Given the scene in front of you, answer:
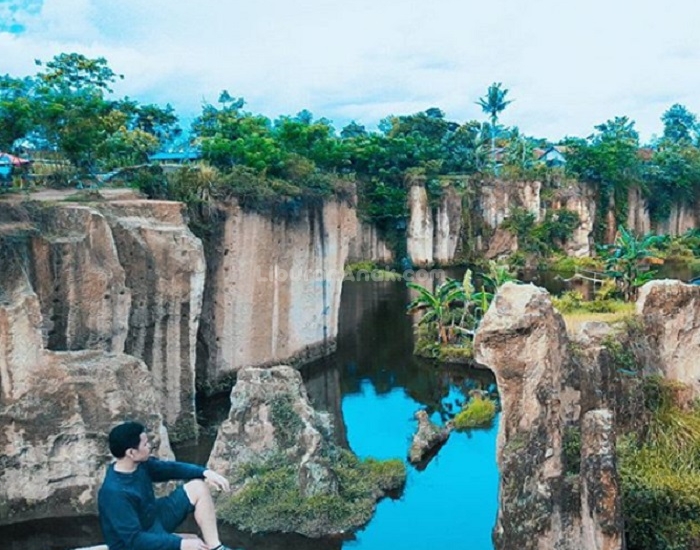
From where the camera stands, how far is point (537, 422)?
9992 mm

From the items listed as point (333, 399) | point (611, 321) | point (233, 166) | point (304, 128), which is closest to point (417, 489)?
point (611, 321)

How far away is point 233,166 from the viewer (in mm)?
22297

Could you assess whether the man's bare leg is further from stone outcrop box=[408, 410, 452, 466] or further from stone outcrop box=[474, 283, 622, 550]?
stone outcrop box=[408, 410, 452, 466]

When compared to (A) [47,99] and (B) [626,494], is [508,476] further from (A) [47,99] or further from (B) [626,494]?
(A) [47,99]

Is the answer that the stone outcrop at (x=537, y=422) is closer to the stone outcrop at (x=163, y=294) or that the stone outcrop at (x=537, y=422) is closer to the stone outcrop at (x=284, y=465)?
the stone outcrop at (x=284, y=465)

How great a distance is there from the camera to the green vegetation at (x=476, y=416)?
58.4 feet

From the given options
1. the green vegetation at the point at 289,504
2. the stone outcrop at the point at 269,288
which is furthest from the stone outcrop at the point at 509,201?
the green vegetation at the point at 289,504

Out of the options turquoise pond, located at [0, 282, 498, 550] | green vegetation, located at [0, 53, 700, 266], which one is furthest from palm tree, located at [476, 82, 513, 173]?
turquoise pond, located at [0, 282, 498, 550]

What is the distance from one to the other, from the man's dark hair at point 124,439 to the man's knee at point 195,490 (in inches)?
26.9

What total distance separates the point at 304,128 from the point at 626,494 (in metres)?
21.9

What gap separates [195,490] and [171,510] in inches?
9.0

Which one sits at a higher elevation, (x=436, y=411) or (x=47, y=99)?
(x=47, y=99)

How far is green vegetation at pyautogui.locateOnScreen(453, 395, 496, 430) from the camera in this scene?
701 inches

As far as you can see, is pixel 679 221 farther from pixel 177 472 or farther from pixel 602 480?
pixel 177 472
